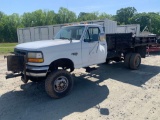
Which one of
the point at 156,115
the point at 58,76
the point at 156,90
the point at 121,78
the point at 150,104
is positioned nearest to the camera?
the point at 156,115

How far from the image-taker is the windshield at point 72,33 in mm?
6480

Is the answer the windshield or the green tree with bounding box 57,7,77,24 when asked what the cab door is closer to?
the windshield

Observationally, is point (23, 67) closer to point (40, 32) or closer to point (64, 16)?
point (40, 32)

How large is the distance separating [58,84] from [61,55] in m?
0.85

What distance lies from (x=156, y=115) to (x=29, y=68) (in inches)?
137

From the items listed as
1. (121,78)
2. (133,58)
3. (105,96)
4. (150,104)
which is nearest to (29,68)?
(105,96)

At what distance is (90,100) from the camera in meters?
5.50

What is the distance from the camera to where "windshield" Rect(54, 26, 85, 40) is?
6480mm

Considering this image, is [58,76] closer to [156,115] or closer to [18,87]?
[18,87]

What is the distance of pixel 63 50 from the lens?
5.62m

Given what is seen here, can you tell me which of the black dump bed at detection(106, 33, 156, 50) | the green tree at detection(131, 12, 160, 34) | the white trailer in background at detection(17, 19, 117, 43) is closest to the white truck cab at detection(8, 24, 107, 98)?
the black dump bed at detection(106, 33, 156, 50)

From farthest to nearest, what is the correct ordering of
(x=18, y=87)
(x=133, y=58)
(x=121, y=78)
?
(x=133, y=58)
(x=121, y=78)
(x=18, y=87)

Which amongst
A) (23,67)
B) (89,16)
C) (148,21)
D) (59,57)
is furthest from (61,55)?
(89,16)

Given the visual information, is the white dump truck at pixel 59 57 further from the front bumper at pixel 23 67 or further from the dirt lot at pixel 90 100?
the dirt lot at pixel 90 100
